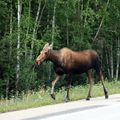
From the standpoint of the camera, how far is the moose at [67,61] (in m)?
17.8

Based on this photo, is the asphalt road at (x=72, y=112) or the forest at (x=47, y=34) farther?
the forest at (x=47, y=34)

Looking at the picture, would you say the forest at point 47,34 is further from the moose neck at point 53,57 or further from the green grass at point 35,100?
the moose neck at point 53,57

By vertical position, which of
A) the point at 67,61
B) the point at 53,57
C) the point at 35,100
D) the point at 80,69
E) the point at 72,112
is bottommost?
the point at 35,100

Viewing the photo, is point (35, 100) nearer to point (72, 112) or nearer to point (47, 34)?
point (72, 112)

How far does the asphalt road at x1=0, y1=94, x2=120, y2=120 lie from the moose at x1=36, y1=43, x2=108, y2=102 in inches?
69.6

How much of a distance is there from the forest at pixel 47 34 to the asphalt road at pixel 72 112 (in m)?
12.4

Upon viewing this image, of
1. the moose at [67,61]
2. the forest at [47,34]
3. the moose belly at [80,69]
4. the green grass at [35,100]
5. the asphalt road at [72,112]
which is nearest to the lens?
the asphalt road at [72,112]

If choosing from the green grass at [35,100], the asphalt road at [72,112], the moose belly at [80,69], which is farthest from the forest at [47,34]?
the asphalt road at [72,112]

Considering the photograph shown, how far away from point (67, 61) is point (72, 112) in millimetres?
4321

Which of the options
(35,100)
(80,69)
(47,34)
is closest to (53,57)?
(80,69)

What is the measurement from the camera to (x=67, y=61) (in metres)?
18.0

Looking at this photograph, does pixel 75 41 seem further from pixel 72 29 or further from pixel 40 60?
pixel 40 60

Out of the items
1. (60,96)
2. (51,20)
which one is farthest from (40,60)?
(51,20)

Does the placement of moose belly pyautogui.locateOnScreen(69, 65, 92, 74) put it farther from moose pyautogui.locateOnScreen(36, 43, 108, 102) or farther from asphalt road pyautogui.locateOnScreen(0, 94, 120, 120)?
asphalt road pyautogui.locateOnScreen(0, 94, 120, 120)
